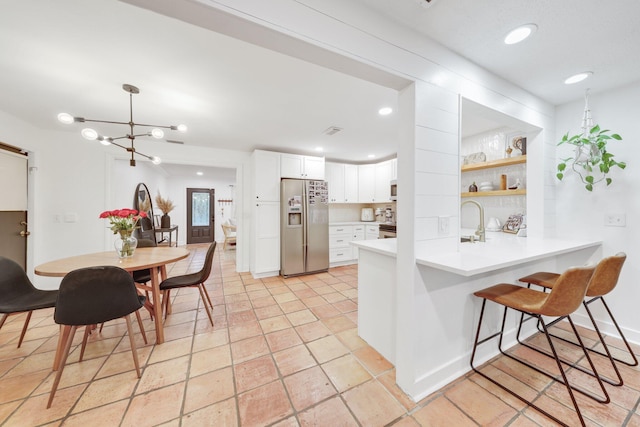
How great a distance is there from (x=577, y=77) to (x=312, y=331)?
3165 millimetres

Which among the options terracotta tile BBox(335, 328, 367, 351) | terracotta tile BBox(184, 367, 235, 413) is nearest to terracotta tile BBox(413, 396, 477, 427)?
terracotta tile BBox(335, 328, 367, 351)

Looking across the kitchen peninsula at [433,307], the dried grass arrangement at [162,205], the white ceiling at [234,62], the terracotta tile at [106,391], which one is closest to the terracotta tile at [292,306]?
the kitchen peninsula at [433,307]

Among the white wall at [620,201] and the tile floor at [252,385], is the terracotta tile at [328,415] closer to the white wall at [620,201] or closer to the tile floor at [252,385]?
the tile floor at [252,385]

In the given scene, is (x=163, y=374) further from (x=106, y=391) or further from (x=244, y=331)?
(x=244, y=331)

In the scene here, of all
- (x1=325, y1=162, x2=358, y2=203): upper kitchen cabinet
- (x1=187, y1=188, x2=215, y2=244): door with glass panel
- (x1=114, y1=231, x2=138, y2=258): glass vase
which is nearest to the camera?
(x1=114, y1=231, x2=138, y2=258): glass vase

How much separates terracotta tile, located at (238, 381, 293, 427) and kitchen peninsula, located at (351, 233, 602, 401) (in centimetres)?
78

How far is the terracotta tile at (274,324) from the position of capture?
2.26 metres

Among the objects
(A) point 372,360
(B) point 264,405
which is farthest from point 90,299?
(A) point 372,360

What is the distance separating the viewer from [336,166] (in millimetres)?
4949

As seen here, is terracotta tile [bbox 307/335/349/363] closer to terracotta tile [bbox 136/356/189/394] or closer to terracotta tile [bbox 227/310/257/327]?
terracotta tile [bbox 227/310/257/327]

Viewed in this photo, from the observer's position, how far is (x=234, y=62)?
67.5 inches

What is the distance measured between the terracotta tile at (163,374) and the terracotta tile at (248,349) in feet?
1.15

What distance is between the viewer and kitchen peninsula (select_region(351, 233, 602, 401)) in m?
1.41

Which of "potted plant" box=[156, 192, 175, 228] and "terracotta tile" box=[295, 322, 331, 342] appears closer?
"terracotta tile" box=[295, 322, 331, 342]
